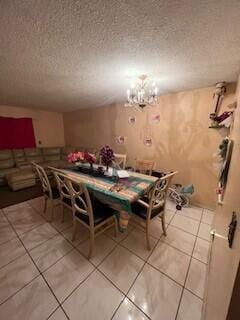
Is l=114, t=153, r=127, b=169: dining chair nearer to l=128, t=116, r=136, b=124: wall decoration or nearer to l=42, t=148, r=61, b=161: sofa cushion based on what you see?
l=128, t=116, r=136, b=124: wall decoration

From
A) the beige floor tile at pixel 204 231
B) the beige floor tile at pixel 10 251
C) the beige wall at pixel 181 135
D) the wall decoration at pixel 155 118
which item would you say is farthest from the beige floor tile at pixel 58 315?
the wall decoration at pixel 155 118

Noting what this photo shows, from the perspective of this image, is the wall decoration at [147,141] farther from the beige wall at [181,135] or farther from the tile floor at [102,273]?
the tile floor at [102,273]

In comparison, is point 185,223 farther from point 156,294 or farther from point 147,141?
point 147,141

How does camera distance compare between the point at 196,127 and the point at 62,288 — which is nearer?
the point at 62,288

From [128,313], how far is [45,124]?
17.2 feet

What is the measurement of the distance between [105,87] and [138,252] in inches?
101

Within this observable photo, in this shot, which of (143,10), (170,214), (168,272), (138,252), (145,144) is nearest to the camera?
(143,10)

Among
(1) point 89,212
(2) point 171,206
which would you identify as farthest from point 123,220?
(2) point 171,206

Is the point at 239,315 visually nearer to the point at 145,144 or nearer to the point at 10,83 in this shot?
the point at 145,144

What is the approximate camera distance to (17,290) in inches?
48.7

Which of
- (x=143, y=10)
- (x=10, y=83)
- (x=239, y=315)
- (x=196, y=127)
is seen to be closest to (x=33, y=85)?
(x=10, y=83)

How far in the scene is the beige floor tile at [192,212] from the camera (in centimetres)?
232

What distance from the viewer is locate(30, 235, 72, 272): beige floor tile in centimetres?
149

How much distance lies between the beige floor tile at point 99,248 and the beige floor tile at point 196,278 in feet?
2.83
